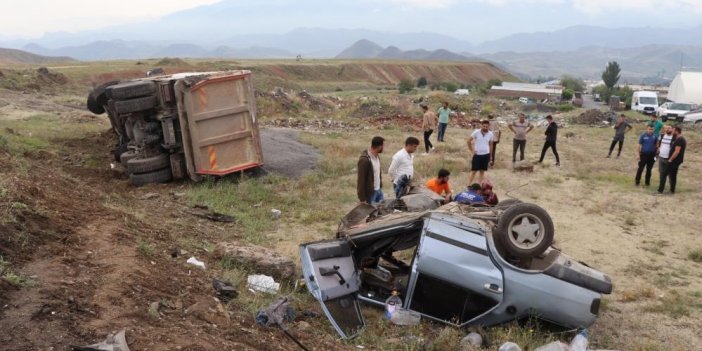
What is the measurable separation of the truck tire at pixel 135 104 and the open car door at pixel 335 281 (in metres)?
5.51

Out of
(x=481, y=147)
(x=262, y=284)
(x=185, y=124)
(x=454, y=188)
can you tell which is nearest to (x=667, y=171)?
(x=481, y=147)

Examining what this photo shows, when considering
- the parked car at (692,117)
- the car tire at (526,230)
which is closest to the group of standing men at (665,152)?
the car tire at (526,230)

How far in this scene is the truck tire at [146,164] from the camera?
948cm

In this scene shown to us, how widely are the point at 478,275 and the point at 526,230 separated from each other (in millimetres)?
586

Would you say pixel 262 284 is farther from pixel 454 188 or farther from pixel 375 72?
pixel 375 72

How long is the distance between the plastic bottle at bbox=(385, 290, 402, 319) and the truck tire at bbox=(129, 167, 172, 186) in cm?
603

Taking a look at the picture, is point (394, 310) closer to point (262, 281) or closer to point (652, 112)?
point (262, 281)

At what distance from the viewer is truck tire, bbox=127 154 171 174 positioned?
948 cm

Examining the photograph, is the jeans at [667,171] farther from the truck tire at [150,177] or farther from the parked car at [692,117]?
the parked car at [692,117]

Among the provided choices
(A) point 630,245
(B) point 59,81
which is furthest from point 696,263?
(B) point 59,81

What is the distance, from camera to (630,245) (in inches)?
314

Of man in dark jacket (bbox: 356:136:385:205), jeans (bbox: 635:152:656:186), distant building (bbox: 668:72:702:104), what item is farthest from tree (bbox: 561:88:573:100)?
man in dark jacket (bbox: 356:136:385:205)

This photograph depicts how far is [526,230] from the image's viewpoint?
4781 millimetres

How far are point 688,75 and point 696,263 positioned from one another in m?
44.0
